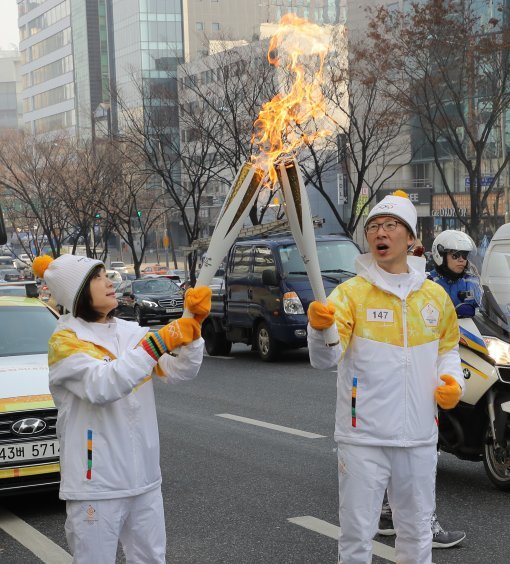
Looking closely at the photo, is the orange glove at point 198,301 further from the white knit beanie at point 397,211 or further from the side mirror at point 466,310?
the side mirror at point 466,310

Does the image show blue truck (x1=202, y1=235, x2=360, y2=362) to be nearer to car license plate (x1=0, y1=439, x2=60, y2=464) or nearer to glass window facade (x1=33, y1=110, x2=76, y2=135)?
car license plate (x1=0, y1=439, x2=60, y2=464)

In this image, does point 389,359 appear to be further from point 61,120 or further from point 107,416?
point 61,120

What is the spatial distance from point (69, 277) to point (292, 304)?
12502 mm

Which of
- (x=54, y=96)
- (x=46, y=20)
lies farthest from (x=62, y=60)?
(x=46, y=20)

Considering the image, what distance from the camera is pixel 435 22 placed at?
23312 mm

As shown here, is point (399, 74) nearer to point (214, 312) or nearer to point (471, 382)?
point (214, 312)

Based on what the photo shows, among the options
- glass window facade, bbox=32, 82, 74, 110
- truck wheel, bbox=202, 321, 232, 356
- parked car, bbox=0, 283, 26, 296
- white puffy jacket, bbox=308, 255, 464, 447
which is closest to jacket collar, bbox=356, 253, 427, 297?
white puffy jacket, bbox=308, 255, 464, 447

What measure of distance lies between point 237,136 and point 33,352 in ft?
74.7

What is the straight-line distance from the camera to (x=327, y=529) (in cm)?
627

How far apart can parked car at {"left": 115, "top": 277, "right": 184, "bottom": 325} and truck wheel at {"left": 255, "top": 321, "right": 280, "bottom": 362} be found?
42.4 feet

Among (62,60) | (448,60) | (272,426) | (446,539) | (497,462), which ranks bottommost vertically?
(272,426)

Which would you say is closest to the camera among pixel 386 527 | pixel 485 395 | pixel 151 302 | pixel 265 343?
pixel 386 527

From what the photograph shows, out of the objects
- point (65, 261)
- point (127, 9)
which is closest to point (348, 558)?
point (65, 261)

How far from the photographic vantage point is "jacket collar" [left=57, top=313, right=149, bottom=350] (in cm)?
410
